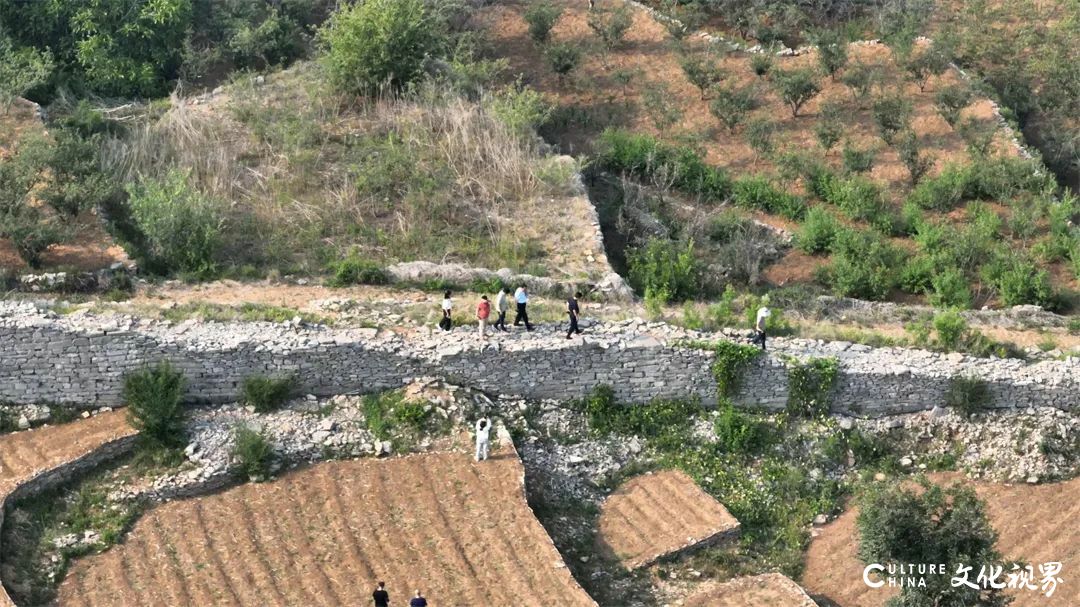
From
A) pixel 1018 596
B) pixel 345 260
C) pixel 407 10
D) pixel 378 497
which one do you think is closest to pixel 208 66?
pixel 407 10

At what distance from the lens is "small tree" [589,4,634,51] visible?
32875mm

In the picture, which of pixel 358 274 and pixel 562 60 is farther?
pixel 562 60

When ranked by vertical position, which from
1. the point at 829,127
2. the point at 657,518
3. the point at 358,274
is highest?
the point at 358,274

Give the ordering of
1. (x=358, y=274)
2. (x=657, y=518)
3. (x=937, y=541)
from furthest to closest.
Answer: (x=358, y=274)
(x=657, y=518)
(x=937, y=541)

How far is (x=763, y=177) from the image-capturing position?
1142 inches

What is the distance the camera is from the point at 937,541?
682 inches

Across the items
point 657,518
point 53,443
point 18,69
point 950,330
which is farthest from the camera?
point 18,69

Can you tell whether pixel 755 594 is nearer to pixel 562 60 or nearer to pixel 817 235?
pixel 817 235

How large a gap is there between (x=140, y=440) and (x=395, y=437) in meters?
3.42

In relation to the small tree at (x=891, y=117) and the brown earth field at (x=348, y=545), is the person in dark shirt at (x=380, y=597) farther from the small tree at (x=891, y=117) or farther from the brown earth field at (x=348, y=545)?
the small tree at (x=891, y=117)

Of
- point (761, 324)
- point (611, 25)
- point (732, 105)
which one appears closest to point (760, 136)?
point (732, 105)

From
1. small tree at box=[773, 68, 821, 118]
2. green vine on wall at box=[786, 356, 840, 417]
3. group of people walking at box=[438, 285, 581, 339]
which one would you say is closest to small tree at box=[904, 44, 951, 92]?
small tree at box=[773, 68, 821, 118]

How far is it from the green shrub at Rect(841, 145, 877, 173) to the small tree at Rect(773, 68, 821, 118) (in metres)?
1.91

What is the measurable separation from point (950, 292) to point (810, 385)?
4790mm
